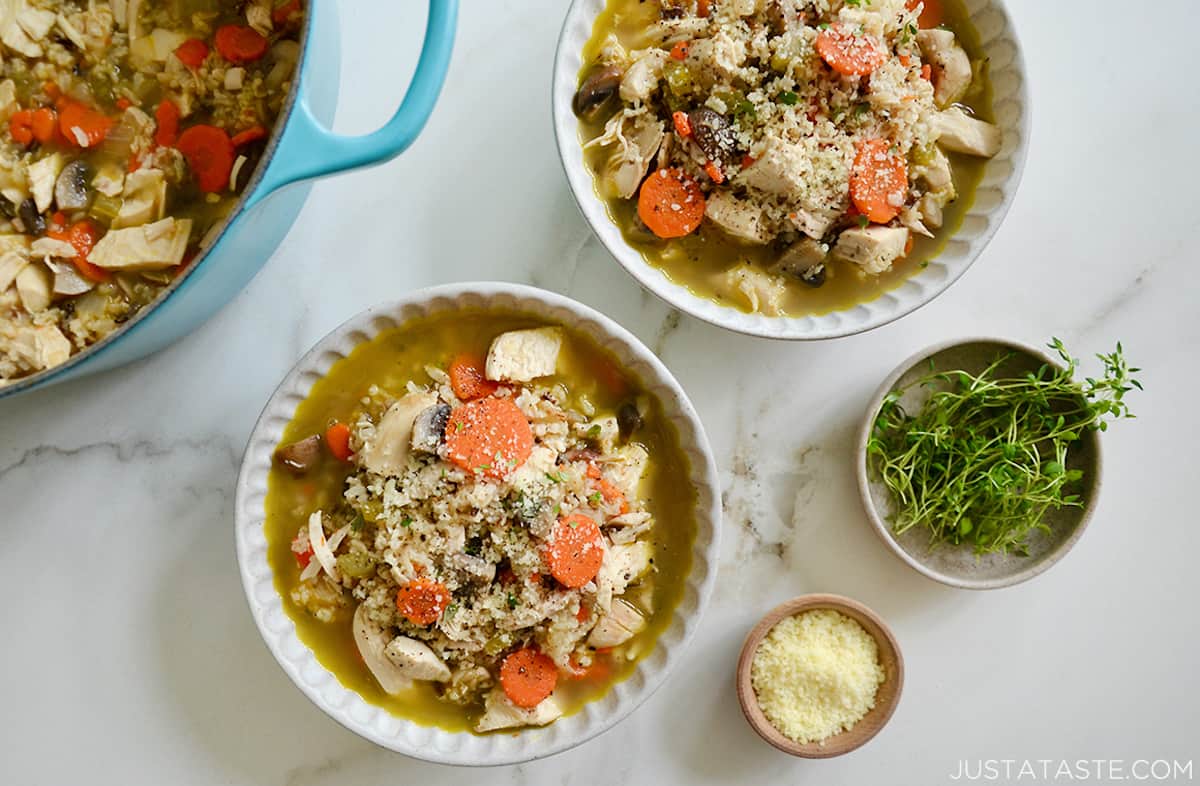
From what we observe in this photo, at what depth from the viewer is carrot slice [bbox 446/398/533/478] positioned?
221 cm

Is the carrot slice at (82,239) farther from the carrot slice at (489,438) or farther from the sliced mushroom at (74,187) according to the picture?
the carrot slice at (489,438)

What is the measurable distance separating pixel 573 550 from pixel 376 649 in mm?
510

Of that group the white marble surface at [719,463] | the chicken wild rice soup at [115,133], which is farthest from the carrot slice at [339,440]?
the chicken wild rice soup at [115,133]

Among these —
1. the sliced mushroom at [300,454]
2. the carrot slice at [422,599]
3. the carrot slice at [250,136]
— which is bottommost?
the carrot slice at [422,599]

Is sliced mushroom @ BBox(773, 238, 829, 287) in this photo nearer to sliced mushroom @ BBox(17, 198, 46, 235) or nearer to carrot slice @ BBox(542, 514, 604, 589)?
carrot slice @ BBox(542, 514, 604, 589)

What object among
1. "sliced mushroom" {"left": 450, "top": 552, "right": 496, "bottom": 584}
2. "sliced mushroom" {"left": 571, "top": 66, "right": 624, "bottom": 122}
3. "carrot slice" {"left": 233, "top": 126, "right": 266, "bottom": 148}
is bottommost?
"sliced mushroom" {"left": 450, "top": 552, "right": 496, "bottom": 584}

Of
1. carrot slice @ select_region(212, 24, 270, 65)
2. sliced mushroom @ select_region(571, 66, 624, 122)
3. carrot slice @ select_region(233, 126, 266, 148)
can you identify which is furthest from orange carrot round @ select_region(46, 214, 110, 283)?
sliced mushroom @ select_region(571, 66, 624, 122)

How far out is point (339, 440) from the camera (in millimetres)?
2340

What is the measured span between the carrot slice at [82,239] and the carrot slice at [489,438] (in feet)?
2.79

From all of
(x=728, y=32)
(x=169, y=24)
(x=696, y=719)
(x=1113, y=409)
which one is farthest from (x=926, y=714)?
(x=169, y=24)

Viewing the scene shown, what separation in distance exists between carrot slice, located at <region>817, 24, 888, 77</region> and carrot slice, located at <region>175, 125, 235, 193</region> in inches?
52.7

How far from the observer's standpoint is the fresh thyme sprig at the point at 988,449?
2502mm

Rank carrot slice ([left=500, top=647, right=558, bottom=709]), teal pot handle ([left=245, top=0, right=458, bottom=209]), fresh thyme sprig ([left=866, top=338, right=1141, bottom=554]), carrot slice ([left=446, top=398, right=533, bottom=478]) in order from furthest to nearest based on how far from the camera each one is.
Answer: fresh thyme sprig ([left=866, top=338, right=1141, bottom=554])
carrot slice ([left=500, top=647, right=558, bottom=709])
carrot slice ([left=446, top=398, right=533, bottom=478])
teal pot handle ([left=245, top=0, right=458, bottom=209])

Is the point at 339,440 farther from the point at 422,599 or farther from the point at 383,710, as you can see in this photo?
the point at 383,710
